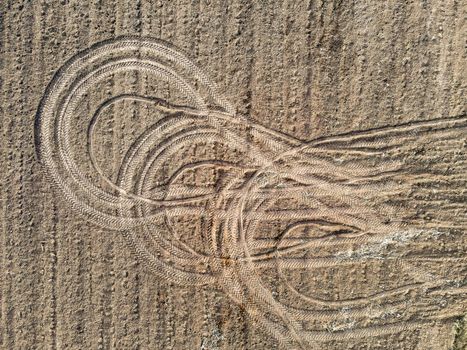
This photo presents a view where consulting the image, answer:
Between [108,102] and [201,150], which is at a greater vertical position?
[108,102]

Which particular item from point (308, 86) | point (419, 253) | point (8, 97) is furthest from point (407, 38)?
point (8, 97)

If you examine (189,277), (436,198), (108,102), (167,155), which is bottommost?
(189,277)

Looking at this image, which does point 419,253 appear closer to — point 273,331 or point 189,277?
point 273,331

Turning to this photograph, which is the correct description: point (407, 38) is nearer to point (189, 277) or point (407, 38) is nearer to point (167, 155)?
point (167, 155)

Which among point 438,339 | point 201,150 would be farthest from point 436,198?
point 201,150
